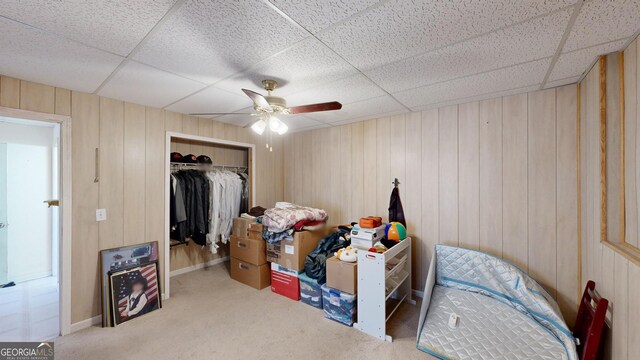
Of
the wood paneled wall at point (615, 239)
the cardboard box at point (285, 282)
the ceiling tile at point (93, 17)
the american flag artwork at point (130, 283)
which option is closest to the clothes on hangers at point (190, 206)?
the american flag artwork at point (130, 283)

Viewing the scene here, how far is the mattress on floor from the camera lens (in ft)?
5.68

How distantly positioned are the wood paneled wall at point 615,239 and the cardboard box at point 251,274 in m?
3.04

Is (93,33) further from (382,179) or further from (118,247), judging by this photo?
(382,179)

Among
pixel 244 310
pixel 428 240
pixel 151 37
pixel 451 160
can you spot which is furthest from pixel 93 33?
pixel 428 240

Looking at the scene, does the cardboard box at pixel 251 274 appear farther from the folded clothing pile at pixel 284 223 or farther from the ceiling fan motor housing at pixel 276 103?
the ceiling fan motor housing at pixel 276 103

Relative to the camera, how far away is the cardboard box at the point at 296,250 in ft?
9.54

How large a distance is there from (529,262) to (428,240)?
2.97 ft

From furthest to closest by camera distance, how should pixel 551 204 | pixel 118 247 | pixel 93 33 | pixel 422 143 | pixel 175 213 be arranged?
pixel 175 213 < pixel 422 143 < pixel 118 247 < pixel 551 204 < pixel 93 33

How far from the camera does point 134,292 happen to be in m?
2.51

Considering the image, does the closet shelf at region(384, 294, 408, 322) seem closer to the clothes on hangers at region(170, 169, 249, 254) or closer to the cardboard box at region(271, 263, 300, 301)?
the cardboard box at region(271, 263, 300, 301)

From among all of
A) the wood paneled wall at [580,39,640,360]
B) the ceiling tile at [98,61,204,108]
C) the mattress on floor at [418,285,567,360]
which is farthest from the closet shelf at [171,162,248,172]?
the wood paneled wall at [580,39,640,360]

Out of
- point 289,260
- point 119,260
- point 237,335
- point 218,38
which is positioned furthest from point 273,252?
point 218,38

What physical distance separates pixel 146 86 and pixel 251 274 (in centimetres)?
242

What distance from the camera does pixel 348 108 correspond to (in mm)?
2803
